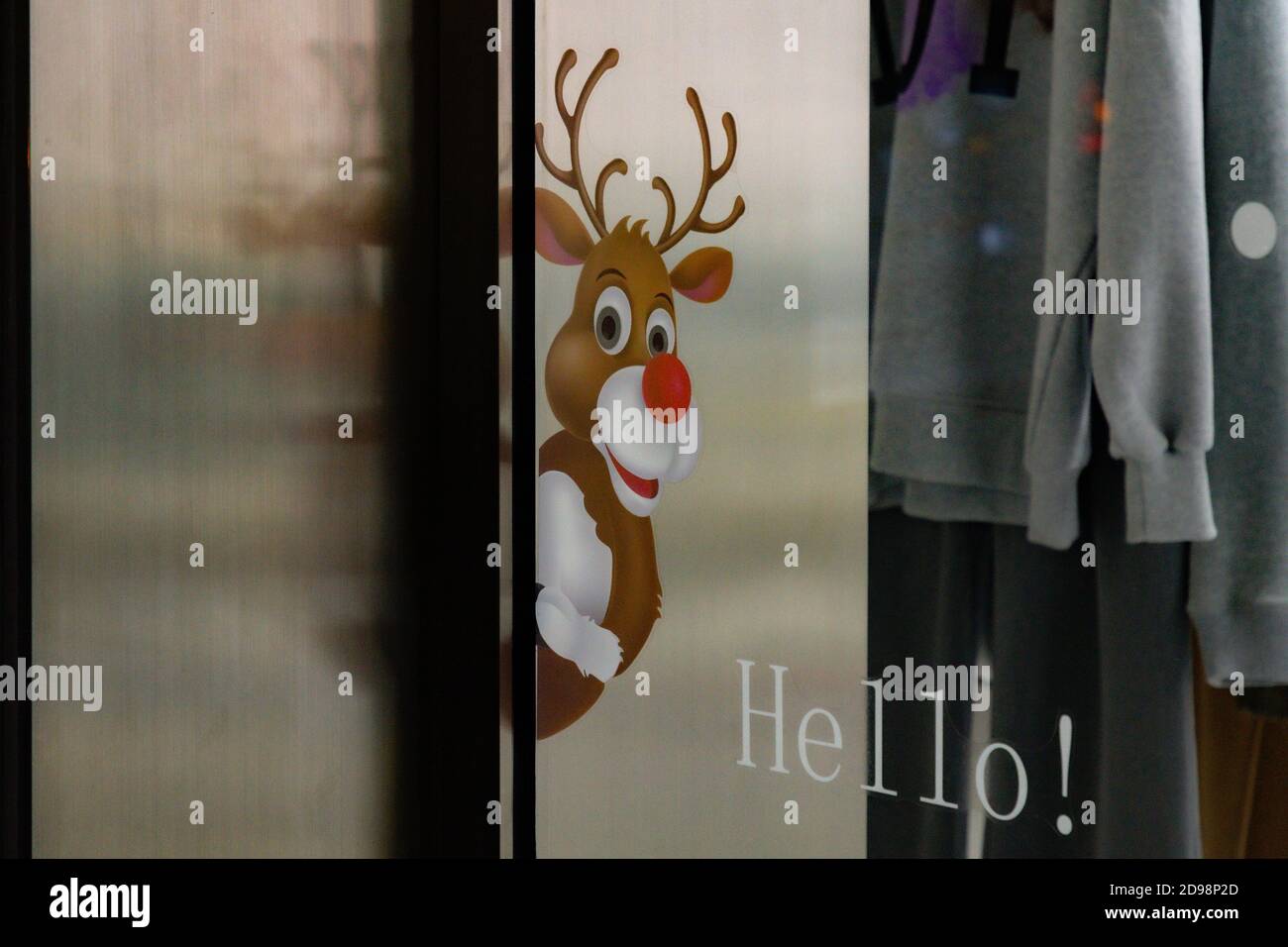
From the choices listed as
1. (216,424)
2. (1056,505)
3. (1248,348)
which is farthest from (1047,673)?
(216,424)

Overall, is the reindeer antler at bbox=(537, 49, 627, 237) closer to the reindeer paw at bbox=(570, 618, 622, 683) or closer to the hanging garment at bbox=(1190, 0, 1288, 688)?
the reindeer paw at bbox=(570, 618, 622, 683)

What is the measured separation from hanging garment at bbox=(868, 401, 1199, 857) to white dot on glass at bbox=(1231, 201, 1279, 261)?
216 millimetres

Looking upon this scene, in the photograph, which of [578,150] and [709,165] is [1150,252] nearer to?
[709,165]

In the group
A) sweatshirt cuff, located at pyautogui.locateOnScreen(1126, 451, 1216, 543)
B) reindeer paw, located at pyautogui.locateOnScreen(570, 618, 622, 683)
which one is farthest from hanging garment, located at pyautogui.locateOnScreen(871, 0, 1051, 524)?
reindeer paw, located at pyautogui.locateOnScreen(570, 618, 622, 683)

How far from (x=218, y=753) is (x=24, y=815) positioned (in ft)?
0.60

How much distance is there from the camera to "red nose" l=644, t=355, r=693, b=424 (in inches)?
46.9

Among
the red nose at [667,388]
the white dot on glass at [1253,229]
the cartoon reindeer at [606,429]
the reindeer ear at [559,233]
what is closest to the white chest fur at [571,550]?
the cartoon reindeer at [606,429]

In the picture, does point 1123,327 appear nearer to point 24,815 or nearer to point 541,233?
point 541,233

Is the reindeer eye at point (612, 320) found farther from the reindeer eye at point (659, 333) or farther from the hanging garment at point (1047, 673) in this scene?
the hanging garment at point (1047, 673)

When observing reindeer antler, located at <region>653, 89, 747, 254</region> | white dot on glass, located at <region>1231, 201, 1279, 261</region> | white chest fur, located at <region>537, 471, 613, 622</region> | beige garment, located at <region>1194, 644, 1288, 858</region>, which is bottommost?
beige garment, located at <region>1194, 644, 1288, 858</region>

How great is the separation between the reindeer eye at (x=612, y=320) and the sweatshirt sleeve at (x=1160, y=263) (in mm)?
472
